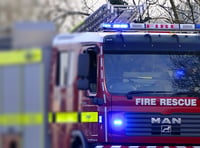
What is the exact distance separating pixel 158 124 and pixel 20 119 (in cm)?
563

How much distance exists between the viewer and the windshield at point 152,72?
30.2ft

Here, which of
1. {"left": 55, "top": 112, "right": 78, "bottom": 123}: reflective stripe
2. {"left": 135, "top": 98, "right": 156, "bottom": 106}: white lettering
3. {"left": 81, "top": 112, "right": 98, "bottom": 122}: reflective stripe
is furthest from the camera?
{"left": 135, "top": 98, "right": 156, "bottom": 106}: white lettering

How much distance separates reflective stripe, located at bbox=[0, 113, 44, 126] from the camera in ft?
13.3

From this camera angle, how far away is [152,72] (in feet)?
30.6

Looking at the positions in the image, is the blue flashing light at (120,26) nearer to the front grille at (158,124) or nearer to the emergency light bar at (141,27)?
the emergency light bar at (141,27)

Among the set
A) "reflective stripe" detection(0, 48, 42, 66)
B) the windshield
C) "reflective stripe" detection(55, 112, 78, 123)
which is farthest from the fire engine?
"reflective stripe" detection(0, 48, 42, 66)

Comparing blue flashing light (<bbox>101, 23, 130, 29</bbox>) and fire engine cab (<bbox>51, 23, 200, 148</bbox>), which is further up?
blue flashing light (<bbox>101, 23, 130, 29</bbox>)

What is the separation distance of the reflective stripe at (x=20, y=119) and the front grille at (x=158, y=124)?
535 cm

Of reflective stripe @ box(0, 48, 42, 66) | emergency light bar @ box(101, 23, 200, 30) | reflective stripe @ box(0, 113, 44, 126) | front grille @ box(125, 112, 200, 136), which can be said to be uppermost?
emergency light bar @ box(101, 23, 200, 30)

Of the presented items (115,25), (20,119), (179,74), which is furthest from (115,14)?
(20,119)

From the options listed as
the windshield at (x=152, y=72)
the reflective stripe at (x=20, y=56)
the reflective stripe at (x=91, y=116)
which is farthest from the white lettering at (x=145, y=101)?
the reflective stripe at (x=20, y=56)

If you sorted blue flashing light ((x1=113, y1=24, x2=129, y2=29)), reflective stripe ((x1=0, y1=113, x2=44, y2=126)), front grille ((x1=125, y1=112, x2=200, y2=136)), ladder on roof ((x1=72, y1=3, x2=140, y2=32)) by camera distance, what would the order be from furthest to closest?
blue flashing light ((x1=113, y1=24, x2=129, y2=29)) → ladder on roof ((x1=72, y1=3, x2=140, y2=32)) → front grille ((x1=125, y1=112, x2=200, y2=136)) → reflective stripe ((x1=0, y1=113, x2=44, y2=126))

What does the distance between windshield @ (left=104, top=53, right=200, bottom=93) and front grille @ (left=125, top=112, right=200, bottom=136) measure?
1.39ft

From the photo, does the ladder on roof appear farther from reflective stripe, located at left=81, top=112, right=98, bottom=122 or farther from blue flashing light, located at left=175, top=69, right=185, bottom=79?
blue flashing light, located at left=175, top=69, right=185, bottom=79
